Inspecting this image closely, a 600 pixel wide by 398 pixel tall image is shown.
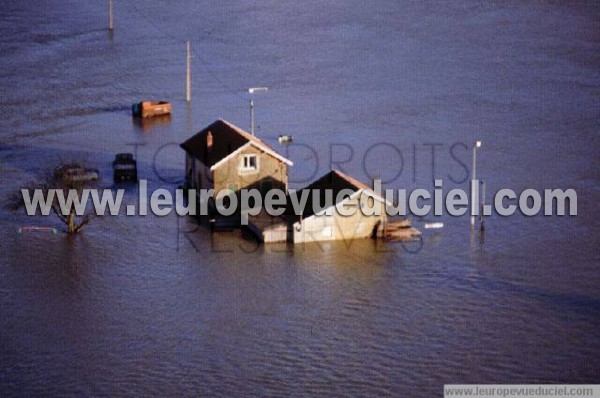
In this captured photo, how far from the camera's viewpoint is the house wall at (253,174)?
17.9m

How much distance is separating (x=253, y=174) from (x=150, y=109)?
296 inches

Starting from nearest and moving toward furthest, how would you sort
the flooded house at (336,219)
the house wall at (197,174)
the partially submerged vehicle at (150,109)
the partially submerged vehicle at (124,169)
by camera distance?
1. the flooded house at (336,219)
2. the house wall at (197,174)
3. the partially submerged vehicle at (124,169)
4. the partially submerged vehicle at (150,109)

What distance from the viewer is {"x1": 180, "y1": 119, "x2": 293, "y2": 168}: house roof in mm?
17906

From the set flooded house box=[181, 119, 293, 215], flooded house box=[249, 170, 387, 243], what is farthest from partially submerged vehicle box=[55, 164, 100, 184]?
flooded house box=[249, 170, 387, 243]

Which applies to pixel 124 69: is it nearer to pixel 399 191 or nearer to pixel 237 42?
pixel 237 42

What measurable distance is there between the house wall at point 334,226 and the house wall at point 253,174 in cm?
146

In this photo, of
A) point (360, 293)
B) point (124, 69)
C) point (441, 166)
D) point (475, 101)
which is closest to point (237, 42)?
point (124, 69)

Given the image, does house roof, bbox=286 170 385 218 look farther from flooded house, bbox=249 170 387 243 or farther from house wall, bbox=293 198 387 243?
house wall, bbox=293 198 387 243

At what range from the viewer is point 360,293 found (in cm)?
1539

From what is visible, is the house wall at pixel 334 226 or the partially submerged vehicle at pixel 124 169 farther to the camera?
the partially submerged vehicle at pixel 124 169

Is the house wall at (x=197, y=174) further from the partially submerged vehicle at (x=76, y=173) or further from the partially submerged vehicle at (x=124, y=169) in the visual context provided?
the partially submerged vehicle at (x=76, y=173)

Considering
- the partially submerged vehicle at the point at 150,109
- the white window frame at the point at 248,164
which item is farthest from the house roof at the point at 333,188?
the partially submerged vehicle at the point at 150,109

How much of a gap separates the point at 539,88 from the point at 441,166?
22.6 ft

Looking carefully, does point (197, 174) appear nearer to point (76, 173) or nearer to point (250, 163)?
point (250, 163)
